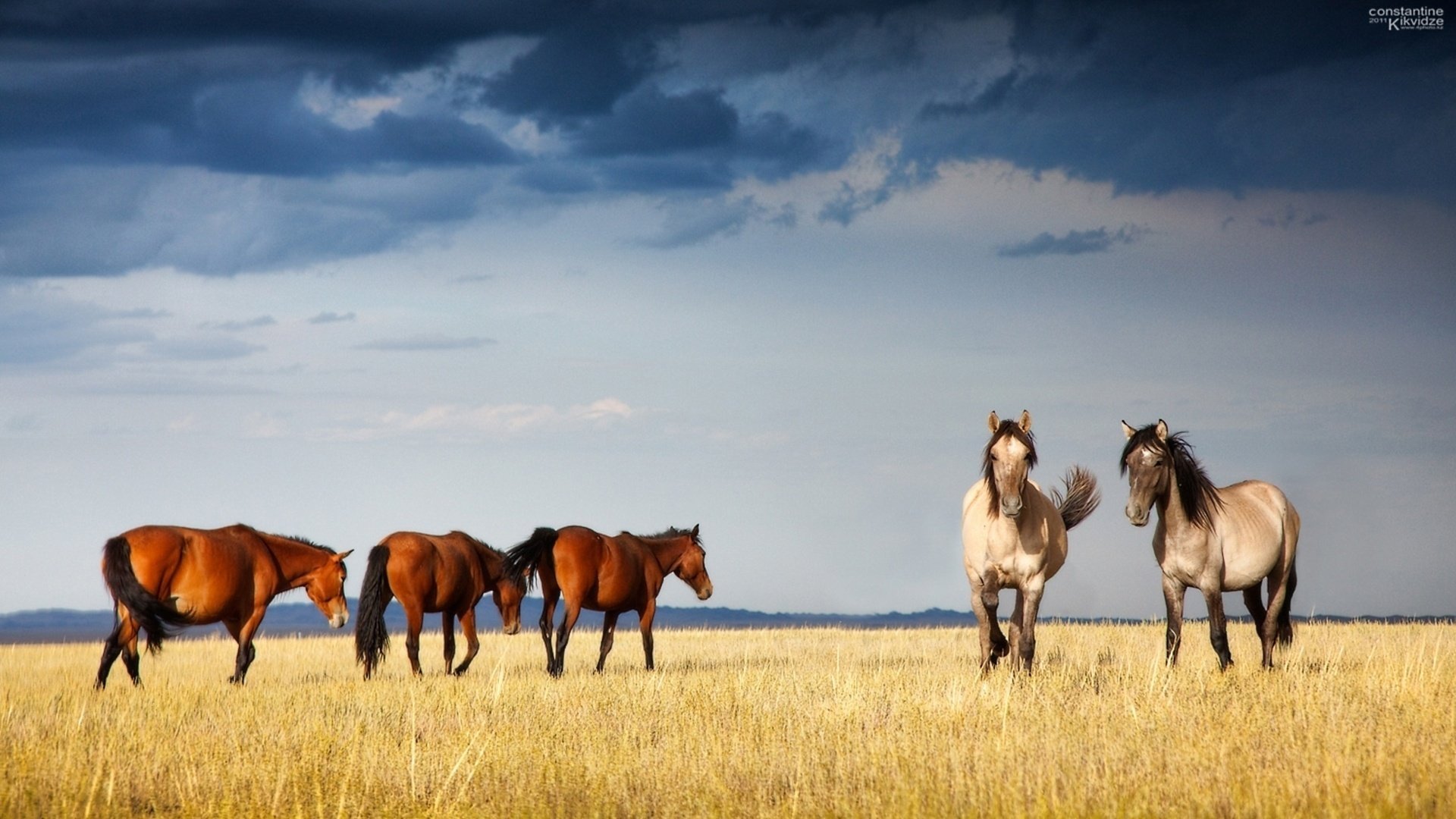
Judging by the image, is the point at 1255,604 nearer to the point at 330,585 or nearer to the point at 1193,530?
the point at 1193,530

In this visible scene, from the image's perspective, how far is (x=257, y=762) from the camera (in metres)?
7.91

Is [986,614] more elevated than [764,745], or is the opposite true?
[986,614]

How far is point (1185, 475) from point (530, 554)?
313 inches

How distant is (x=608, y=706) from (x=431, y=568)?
5.46m

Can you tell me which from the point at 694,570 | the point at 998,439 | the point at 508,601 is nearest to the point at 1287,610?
the point at 998,439

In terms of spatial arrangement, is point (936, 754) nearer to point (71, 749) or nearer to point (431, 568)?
point (71, 749)

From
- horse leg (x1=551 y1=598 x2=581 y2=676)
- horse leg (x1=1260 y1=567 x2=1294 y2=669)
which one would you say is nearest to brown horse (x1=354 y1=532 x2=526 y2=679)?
horse leg (x1=551 y1=598 x2=581 y2=676)

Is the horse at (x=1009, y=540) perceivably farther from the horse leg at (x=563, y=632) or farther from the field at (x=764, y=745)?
the horse leg at (x=563, y=632)

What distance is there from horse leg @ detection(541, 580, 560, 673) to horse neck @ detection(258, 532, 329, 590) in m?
2.81

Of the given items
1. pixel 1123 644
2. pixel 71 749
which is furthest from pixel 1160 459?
pixel 71 749

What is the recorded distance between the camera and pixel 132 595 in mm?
12594

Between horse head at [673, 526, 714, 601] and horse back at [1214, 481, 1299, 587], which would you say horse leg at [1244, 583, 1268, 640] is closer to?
horse back at [1214, 481, 1299, 587]

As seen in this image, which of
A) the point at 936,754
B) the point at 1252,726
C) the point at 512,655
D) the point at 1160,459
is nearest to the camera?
the point at 936,754

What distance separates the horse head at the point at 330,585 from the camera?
14.9m
